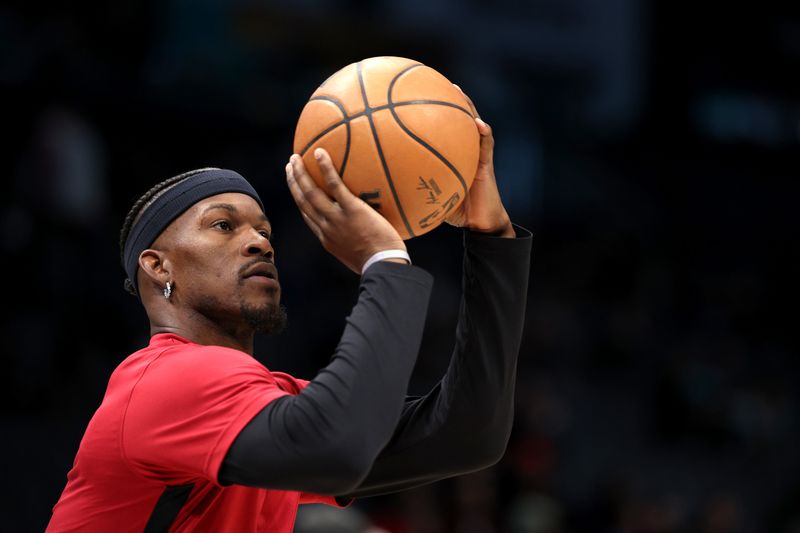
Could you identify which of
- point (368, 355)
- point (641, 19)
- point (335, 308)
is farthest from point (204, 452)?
point (641, 19)

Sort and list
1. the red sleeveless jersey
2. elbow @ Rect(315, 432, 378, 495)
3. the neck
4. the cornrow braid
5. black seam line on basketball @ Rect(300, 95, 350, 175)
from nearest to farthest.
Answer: elbow @ Rect(315, 432, 378, 495)
the red sleeveless jersey
black seam line on basketball @ Rect(300, 95, 350, 175)
the neck
the cornrow braid

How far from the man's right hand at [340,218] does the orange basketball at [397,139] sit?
5 centimetres

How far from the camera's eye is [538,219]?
14.4 m

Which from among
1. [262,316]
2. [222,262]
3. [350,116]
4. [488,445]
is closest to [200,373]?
[262,316]

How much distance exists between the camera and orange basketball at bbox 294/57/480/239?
2.83 metres

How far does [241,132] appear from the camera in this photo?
1134 cm

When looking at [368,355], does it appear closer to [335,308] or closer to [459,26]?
[335,308]

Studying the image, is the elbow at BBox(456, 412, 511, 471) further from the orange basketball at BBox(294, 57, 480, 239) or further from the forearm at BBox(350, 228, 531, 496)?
the orange basketball at BBox(294, 57, 480, 239)

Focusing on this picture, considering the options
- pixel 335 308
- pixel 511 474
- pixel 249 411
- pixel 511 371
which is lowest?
pixel 511 474

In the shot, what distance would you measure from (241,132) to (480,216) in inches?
335

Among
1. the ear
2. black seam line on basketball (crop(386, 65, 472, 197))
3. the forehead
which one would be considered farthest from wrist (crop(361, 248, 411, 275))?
the ear

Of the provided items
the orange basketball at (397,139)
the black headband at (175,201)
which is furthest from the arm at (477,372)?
the black headband at (175,201)

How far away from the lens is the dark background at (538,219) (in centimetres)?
836

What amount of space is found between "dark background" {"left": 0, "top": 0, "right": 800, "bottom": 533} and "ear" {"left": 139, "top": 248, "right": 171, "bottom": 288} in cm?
489
